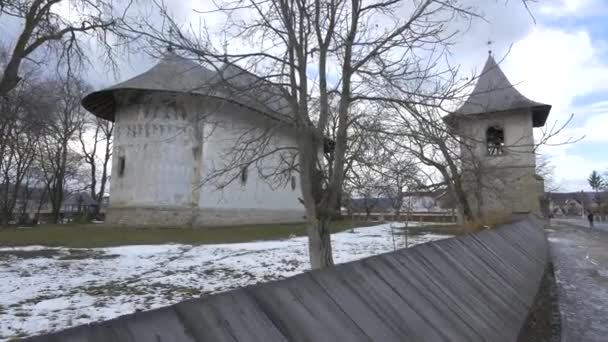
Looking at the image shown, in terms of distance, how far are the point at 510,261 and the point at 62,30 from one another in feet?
34.2

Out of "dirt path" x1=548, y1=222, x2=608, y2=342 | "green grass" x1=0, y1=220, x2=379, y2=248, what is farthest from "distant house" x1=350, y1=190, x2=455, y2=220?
"green grass" x1=0, y1=220, x2=379, y2=248

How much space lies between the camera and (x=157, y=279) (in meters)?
8.40

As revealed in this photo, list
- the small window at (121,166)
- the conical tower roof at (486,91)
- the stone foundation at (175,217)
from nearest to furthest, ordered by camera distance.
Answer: the conical tower roof at (486,91)
the stone foundation at (175,217)
the small window at (121,166)

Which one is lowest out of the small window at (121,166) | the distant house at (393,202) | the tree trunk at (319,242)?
the tree trunk at (319,242)

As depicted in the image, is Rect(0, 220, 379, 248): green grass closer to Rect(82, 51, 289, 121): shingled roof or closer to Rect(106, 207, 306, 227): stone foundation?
Rect(106, 207, 306, 227): stone foundation

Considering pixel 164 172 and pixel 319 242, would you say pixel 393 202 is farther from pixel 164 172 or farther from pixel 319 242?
pixel 164 172

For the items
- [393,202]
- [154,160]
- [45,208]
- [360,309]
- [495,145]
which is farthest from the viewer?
[45,208]

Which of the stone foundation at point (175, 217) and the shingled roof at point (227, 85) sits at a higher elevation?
the shingled roof at point (227, 85)

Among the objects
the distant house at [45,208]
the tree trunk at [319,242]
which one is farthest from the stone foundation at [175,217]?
the tree trunk at [319,242]

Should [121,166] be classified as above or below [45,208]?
above

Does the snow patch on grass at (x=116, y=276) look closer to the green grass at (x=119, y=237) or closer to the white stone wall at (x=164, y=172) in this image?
the green grass at (x=119, y=237)

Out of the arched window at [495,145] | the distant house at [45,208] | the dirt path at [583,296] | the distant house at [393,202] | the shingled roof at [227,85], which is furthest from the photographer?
the distant house at [45,208]

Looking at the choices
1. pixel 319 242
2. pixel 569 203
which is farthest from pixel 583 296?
pixel 569 203

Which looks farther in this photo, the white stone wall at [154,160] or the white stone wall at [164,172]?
the white stone wall at [154,160]
